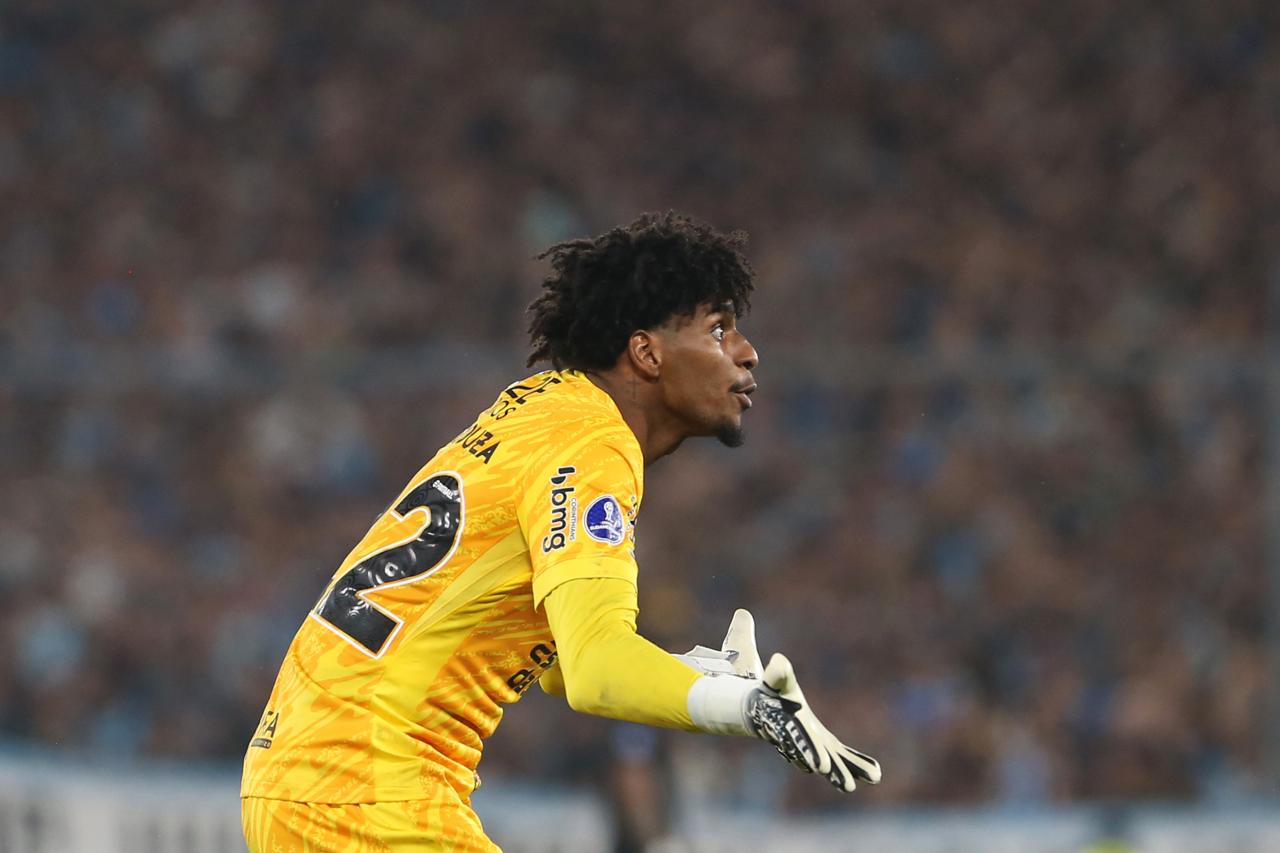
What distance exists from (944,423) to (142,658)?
4.88 metres

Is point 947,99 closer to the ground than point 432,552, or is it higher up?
higher up

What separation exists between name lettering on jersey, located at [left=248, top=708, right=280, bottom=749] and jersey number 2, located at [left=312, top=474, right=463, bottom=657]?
256 millimetres

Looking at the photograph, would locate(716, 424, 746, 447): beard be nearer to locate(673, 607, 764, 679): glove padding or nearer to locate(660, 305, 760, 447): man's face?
locate(660, 305, 760, 447): man's face

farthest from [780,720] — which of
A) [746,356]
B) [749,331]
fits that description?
[749,331]

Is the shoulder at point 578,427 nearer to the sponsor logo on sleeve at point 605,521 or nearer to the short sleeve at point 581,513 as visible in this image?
the short sleeve at point 581,513

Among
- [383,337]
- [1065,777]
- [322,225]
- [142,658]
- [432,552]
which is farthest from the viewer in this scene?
[322,225]

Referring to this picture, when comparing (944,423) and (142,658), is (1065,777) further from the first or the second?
(142,658)

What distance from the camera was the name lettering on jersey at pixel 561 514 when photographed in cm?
382

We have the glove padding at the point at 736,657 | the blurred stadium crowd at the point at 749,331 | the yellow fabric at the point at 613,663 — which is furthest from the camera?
the blurred stadium crowd at the point at 749,331

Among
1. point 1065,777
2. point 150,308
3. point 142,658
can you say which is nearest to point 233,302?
point 150,308

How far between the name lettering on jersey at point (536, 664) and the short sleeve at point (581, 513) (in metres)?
0.33

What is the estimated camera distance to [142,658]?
11938 mm

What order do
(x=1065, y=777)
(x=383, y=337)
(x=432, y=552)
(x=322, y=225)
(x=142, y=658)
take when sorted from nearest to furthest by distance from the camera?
1. (x=432, y=552)
2. (x=1065, y=777)
3. (x=142, y=658)
4. (x=383, y=337)
5. (x=322, y=225)

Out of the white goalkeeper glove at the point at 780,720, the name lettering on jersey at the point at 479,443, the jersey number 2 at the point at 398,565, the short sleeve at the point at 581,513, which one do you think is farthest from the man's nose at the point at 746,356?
the white goalkeeper glove at the point at 780,720
